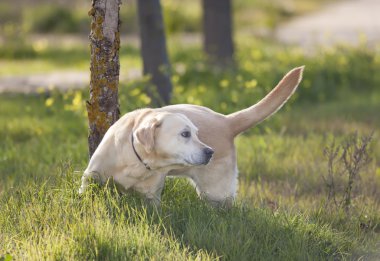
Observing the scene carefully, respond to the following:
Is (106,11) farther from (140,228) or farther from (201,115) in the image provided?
(140,228)

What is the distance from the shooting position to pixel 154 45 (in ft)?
30.3

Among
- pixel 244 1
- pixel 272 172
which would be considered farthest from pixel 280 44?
pixel 272 172

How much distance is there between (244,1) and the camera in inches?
904

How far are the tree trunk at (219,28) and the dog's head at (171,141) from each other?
7.06 meters

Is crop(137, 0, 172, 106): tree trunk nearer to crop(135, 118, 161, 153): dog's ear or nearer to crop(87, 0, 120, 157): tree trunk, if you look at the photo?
crop(87, 0, 120, 157): tree trunk

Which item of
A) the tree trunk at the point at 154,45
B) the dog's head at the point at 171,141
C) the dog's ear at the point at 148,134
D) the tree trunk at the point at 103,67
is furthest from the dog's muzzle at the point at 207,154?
the tree trunk at the point at 154,45

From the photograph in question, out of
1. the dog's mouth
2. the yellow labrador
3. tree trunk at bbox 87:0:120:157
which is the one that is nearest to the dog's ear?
the yellow labrador

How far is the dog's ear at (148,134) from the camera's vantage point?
188 inches

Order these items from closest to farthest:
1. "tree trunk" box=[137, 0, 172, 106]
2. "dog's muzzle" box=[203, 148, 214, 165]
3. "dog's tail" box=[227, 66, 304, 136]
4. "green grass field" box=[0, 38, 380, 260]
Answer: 1. "green grass field" box=[0, 38, 380, 260]
2. "dog's muzzle" box=[203, 148, 214, 165]
3. "dog's tail" box=[227, 66, 304, 136]
4. "tree trunk" box=[137, 0, 172, 106]

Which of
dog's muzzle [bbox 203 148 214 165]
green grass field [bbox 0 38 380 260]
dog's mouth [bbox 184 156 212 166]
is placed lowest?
green grass field [bbox 0 38 380 260]

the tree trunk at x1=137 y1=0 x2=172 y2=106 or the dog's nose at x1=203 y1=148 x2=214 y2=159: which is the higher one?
the tree trunk at x1=137 y1=0 x2=172 y2=106

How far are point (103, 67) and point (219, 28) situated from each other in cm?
651

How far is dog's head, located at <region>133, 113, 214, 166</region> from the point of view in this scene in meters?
4.75

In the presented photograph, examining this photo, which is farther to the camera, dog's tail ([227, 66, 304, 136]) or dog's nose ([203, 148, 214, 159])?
dog's tail ([227, 66, 304, 136])
